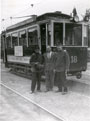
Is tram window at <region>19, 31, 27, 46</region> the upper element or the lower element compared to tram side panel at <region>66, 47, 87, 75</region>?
upper

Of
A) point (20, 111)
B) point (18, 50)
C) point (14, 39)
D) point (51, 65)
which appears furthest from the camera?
point (14, 39)

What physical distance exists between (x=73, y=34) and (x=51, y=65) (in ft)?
10.2

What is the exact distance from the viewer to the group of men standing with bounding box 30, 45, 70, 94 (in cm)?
1028

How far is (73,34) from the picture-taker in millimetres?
13375

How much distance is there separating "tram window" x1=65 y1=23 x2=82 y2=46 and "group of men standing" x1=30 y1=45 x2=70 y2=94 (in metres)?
2.42

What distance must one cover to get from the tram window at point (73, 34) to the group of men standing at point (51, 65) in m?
2.42

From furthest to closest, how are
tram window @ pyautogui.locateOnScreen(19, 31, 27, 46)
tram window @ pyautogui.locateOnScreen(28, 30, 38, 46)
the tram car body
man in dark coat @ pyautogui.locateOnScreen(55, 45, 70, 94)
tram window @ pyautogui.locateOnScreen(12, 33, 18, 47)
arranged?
tram window @ pyautogui.locateOnScreen(12, 33, 18, 47)
tram window @ pyautogui.locateOnScreen(19, 31, 27, 46)
tram window @ pyautogui.locateOnScreen(28, 30, 38, 46)
the tram car body
man in dark coat @ pyautogui.locateOnScreen(55, 45, 70, 94)

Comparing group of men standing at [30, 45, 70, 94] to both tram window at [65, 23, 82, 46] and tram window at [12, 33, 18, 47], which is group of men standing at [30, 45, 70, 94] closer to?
tram window at [65, 23, 82, 46]

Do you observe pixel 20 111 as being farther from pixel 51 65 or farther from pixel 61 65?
pixel 51 65

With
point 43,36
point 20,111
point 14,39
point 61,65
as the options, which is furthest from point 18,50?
point 20,111

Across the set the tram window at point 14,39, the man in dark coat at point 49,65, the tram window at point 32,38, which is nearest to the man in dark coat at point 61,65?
the man in dark coat at point 49,65

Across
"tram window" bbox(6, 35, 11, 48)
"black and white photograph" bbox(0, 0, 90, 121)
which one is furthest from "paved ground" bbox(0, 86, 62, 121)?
"tram window" bbox(6, 35, 11, 48)

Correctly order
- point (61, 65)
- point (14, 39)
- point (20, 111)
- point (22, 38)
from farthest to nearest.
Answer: point (14, 39), point (22, 38), point (61, 65), point (20, 111)

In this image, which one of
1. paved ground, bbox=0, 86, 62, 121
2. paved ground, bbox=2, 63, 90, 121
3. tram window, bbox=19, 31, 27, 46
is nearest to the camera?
paved ground, bbox=0, 86, 62, 121
